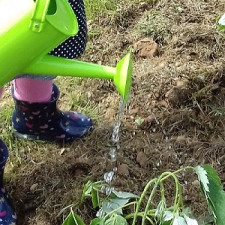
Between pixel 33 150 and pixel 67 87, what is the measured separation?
280mm

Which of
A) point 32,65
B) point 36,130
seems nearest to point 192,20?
point 36,130

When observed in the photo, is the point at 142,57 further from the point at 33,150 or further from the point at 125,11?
the point at 33,150

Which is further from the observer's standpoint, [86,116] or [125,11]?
[125,11]

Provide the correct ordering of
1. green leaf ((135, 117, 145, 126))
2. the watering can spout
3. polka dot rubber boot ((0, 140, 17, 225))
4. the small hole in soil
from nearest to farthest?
the watering can spout
polka dot rubber boot ((0, 140, 17, 225))
the small hole in soil
green leaf ((135, 117, 145, 126))

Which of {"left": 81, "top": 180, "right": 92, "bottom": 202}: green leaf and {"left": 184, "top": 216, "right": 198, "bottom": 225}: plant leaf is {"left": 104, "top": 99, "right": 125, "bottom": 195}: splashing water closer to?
{"left": 81, "top": 180, "right": 92, "bottom": 202}: green leaf

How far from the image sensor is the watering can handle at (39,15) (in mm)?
1020

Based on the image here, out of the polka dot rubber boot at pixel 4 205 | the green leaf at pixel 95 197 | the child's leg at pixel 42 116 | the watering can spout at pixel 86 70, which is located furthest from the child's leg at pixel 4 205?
the watering can spout at pixel 86 70

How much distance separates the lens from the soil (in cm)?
158

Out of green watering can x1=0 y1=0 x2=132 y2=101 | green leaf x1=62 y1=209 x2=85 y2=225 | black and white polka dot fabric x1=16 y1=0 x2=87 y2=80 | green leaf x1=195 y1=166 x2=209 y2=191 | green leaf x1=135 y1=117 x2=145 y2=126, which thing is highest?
green watering can x1=0 y1=0 x2=132 y2=101

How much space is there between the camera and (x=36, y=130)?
5.59ft

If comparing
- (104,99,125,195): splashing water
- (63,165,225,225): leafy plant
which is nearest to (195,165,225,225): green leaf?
(63,165,225,225): leafy plant

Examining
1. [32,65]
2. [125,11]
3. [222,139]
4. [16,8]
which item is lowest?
[222,139]

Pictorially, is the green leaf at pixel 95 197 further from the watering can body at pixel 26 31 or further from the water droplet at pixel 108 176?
the watering can body at pixel 26 31

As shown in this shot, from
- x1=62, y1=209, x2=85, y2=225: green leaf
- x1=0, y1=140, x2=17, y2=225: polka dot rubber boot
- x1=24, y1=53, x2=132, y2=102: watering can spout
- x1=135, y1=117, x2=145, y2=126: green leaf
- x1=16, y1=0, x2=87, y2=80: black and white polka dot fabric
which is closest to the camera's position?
x1=24, y1=53, x2=132, y2=102: watering can spout
